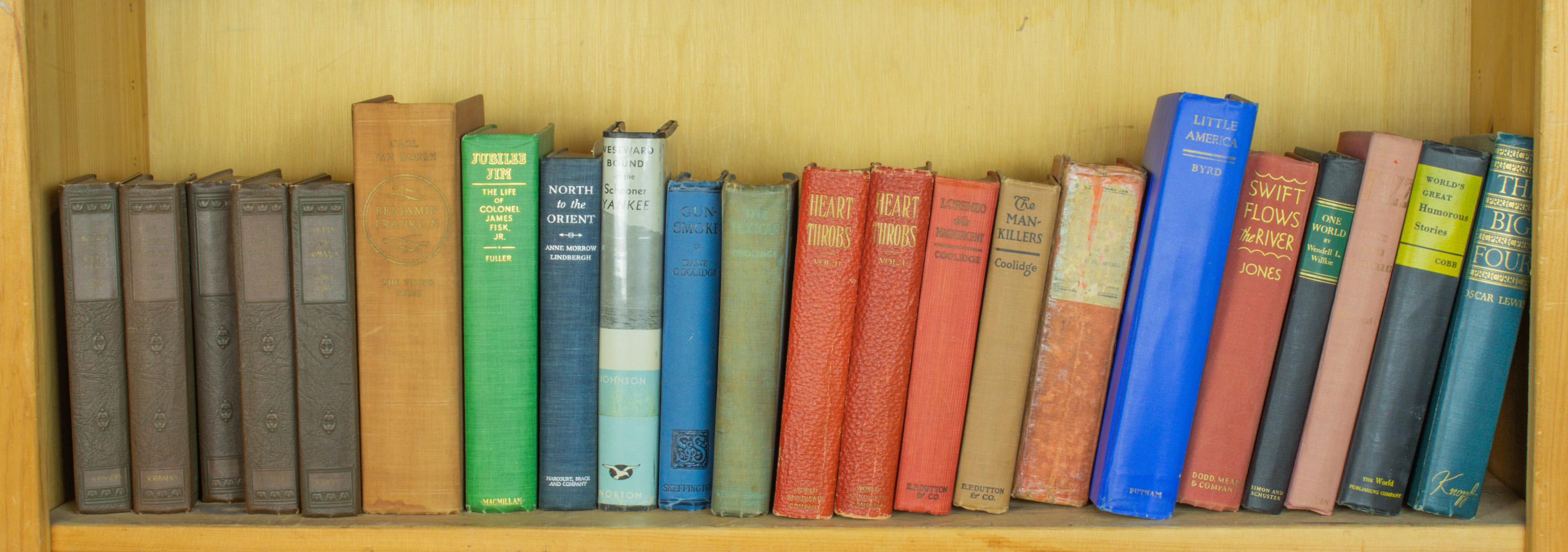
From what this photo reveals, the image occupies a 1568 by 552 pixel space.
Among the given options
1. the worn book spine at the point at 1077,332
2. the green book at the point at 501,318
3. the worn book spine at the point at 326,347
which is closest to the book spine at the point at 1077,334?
the worn book spine at the point at 1077,332

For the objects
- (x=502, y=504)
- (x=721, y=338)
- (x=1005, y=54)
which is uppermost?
(x=1005, y=54)

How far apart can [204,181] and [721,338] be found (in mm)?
452

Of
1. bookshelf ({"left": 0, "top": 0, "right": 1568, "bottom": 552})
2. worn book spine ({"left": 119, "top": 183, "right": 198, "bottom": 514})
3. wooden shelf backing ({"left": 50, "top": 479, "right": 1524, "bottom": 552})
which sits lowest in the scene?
wooden shelf backing ({"left": 50, "top": 479, "right": 1524, "bottom": 552})

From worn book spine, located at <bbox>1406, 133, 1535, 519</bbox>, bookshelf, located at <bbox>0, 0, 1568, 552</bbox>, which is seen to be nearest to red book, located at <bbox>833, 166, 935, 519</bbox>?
bookshelf, located at <bbox>0, 0, 1568, 552</bbox>

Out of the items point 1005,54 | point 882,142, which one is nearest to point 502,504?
point 882,142

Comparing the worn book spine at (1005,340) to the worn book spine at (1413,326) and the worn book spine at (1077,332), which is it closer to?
the worn book spine at (1077,332)

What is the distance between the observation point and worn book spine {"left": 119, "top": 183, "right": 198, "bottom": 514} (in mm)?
700

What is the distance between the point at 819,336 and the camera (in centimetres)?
71

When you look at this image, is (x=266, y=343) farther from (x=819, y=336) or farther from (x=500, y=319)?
(x=819, y=336)

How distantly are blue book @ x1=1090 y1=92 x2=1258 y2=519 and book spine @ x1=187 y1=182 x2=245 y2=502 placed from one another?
2.46ft

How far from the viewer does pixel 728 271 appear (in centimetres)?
71

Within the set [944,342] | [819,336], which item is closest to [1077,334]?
[944,342]

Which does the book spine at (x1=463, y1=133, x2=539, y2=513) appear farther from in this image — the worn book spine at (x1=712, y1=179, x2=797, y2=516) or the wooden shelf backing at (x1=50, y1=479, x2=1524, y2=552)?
the worn book spine at (x1=712, y1=179, x2=797, y2=516)

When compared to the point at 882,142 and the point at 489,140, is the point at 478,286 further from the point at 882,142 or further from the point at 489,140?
the point at 882,142
